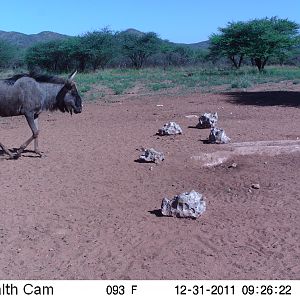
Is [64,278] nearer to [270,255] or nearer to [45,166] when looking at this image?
[270,255]

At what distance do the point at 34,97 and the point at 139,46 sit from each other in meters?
46.5

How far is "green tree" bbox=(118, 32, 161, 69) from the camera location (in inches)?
2144

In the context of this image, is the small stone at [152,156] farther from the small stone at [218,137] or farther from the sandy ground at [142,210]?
the small stone at [218,137]

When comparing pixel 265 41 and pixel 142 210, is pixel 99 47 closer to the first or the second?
pixel 265 41

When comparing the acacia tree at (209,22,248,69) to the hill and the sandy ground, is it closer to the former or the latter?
the sandy ground

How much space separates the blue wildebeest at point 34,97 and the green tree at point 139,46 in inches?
1799

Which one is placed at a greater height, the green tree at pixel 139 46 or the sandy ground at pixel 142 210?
the green tree at pixel 139 46

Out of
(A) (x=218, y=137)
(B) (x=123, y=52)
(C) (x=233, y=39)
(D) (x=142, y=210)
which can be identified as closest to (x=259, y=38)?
(C) (x=233, y=39)

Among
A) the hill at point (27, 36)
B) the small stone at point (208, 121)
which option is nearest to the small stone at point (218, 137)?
the small stone at point (208, 121)

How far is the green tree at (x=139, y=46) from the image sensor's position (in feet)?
179

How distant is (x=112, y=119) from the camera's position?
13578 mm

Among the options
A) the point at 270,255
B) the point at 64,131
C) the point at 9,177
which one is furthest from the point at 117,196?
the point at 64,131
